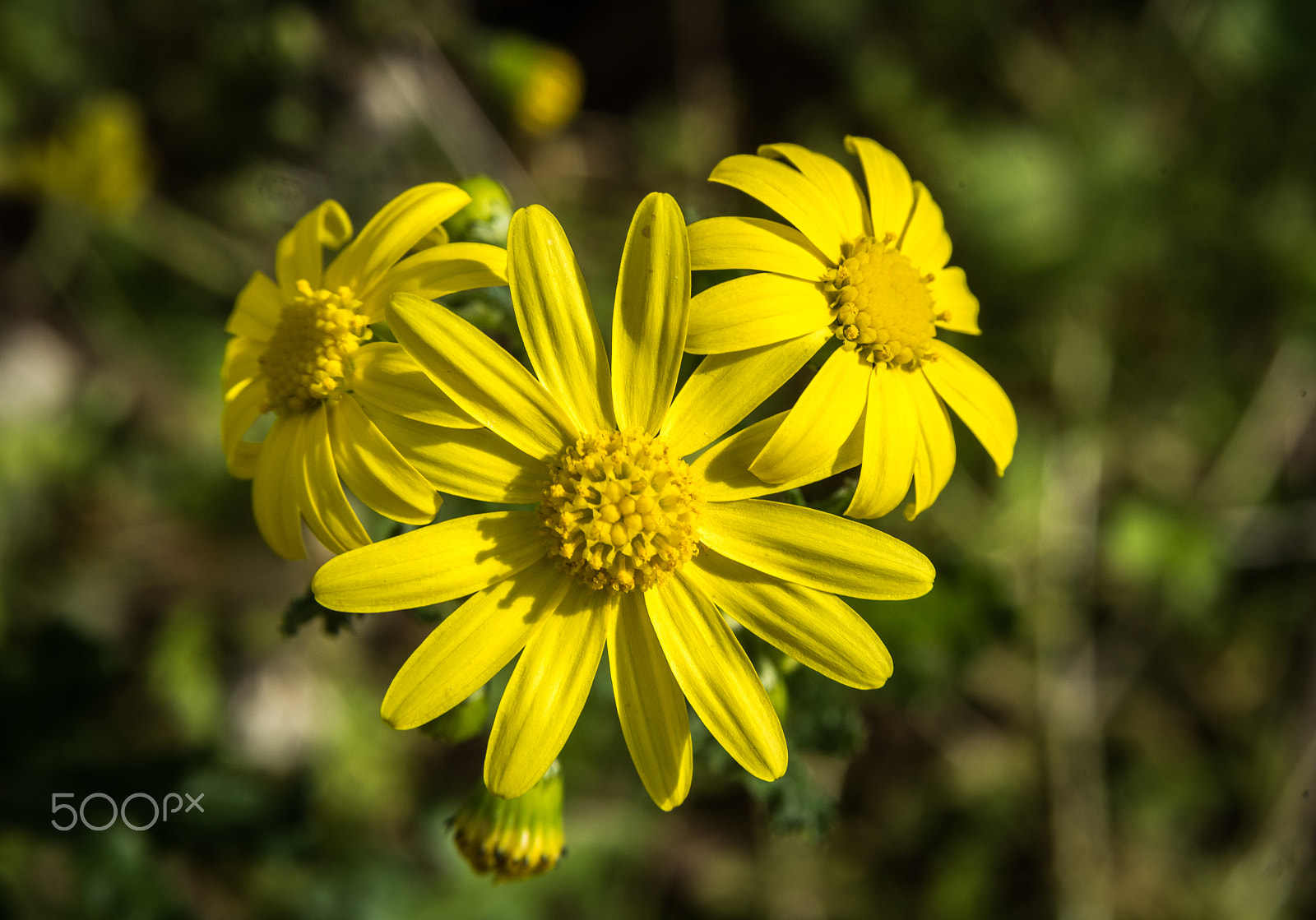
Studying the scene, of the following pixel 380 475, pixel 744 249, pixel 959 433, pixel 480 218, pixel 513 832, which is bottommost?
pixel 513 832

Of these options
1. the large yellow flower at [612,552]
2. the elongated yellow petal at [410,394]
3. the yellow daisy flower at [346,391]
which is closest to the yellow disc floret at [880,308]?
the large yellow flower at [612,552]

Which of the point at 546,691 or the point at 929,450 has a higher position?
the point at 929,450

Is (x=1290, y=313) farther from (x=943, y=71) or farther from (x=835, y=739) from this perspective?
(x=835, y=739)

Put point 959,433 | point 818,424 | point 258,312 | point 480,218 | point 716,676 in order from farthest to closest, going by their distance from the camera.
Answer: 1. point 959,433
2. point 480,218
3. point 258,312
4. point 716,676
5. point 818,424

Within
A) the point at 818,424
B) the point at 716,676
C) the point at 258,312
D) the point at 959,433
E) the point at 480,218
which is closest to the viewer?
the point at 818,424

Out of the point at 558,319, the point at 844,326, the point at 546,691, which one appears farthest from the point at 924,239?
the point at 546,691

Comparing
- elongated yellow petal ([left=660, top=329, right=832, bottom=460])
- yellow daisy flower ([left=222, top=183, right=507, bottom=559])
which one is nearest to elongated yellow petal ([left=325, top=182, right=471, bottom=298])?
yellow daisy flower ([left=222, top=183, right=507, bottom=559])

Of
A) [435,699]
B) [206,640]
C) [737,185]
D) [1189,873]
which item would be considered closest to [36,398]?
[206,640]

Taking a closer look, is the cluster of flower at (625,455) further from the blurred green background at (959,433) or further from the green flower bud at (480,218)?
the blurred green background at (959,433)

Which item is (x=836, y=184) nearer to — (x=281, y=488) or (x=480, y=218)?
(x=480, y=218)

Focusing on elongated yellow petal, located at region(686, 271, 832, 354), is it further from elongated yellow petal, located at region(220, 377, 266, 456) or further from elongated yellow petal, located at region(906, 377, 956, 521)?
elongated yellow petal, located at region(220, 377, 266, 456)
